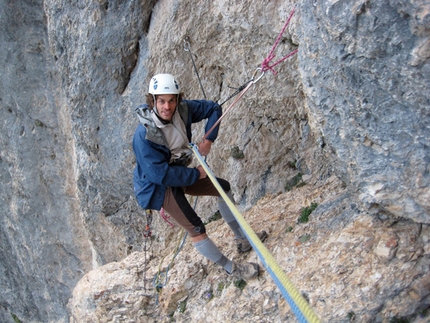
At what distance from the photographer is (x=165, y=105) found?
493 centimetres

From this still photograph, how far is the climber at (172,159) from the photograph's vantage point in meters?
4.89

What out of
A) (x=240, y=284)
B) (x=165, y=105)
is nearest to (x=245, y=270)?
(x=240, y=284)

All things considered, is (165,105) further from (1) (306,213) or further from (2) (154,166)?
(1) (306,213)

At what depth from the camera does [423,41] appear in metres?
3.13

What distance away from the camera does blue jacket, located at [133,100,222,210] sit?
4840mm

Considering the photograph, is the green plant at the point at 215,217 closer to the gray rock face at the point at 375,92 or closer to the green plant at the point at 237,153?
the green plant at the point at 237,153

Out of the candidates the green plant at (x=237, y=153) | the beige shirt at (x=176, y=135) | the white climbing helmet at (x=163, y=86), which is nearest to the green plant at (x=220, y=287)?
the beige shirt at (x=176, y=135)

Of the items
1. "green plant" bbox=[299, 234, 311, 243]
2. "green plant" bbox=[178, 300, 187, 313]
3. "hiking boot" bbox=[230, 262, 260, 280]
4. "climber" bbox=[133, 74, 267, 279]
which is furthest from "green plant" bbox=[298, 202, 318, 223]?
"green plant" bbox=[178, 300, 187, 313]

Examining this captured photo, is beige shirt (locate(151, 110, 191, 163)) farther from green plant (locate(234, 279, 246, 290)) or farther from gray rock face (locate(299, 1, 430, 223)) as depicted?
green plant (locate(234, 279, 246, 290))

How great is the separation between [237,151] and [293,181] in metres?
1.36

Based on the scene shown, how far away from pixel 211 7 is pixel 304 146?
3.02 metres

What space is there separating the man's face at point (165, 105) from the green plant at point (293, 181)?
3.29 meters

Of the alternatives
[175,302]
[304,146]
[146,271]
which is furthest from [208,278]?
[304,146]

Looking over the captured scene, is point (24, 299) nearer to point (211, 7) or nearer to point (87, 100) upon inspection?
point (87, 100)
